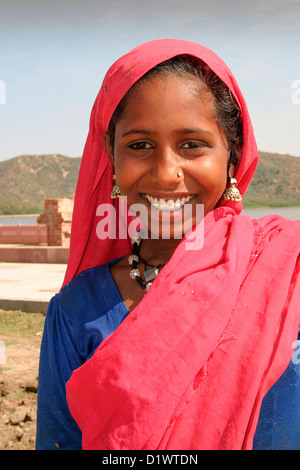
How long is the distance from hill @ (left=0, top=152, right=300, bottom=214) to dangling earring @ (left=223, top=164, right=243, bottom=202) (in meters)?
67.4

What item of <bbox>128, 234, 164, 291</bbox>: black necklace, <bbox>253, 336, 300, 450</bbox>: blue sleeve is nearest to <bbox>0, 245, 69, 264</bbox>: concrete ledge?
<bbox>128, 234, 164, 291</bbox>: black necklace

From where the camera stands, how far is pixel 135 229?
1854 mm

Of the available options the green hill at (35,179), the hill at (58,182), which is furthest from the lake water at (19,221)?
the green hill at (35,179)

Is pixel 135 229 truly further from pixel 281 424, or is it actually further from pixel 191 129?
pixel 281 424

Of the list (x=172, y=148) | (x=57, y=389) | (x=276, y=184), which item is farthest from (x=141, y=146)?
(x=276, y=184)

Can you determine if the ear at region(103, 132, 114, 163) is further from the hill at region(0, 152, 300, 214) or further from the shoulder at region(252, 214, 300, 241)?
the hill at region(0, 152, 300, 214)

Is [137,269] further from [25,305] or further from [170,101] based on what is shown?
[25,305]

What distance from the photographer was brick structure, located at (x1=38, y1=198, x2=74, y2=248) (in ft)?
51.5

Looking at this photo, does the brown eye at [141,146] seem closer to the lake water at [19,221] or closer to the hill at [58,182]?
the lake water at [19,221]

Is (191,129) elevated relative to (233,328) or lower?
elevated

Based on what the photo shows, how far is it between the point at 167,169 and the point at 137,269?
1.39ft

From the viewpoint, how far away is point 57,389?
1543 millimetres

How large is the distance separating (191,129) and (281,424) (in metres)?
0.84

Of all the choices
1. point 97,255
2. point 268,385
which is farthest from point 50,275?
point 268,385
